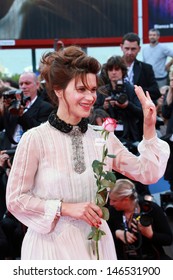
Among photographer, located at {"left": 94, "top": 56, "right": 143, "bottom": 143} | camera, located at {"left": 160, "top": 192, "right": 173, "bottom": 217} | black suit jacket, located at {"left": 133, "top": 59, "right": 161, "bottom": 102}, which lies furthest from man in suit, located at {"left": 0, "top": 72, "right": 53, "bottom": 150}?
camera, located at {"left": 160, "top": 192, "right": 173, "bottom": 217}

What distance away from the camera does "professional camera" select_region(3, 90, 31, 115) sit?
5.41 m

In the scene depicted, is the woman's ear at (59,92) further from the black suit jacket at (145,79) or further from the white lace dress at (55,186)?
the black suit jacket at (145,79)

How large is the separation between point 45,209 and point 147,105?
0.59 m

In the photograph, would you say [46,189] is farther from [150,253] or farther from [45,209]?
[150,253]

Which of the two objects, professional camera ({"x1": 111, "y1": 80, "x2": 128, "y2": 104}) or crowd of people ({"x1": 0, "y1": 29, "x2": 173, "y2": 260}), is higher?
crowd of people ({"x1": 0, "y1": 29, "x2": 173, "y2": 260})

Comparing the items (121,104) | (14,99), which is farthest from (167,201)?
(14,99)

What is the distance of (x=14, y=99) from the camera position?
5.49m

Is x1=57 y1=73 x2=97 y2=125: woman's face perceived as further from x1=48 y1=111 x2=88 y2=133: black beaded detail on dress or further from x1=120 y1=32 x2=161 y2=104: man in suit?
x1=120 y1=32 x2=161 y2=104: man in suit

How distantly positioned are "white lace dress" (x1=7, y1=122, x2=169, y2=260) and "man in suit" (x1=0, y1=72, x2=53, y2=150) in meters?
2.60

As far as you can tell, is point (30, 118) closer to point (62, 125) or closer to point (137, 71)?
point (137, 71)

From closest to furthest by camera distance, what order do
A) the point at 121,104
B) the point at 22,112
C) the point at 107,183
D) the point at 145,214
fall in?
the point at 107,183, the point at 145,214, the point at 22,112, the point at 121,104

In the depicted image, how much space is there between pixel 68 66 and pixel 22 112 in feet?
8.75

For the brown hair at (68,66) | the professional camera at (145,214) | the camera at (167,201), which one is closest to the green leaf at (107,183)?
the brown hair at (68,66)
